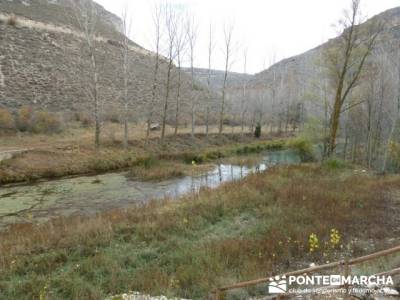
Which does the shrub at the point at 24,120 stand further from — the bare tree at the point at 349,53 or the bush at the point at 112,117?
the bare tree at the point at 349,53

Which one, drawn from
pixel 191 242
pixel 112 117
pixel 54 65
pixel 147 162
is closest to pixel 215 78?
pixel 54 65

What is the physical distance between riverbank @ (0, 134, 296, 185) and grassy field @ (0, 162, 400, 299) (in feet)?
29.4

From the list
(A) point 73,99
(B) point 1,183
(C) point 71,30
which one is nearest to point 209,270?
(B) point 1,183

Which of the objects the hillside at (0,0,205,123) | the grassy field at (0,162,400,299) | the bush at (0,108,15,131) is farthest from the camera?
the hillside at (0,0,205,123)

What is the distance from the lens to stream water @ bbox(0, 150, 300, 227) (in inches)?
467

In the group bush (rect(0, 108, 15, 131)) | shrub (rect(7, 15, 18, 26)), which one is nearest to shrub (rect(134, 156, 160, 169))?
bush (rect(0, 108, 15, 131))

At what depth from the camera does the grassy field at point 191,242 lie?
580cm

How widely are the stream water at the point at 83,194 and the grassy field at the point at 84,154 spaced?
1366 mm

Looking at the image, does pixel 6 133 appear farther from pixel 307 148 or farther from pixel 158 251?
pixel 307 148

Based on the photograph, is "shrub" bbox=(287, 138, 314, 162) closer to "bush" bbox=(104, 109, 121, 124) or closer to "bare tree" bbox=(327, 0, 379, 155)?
"bare tree" bbox=(327, 0, 379, 155)

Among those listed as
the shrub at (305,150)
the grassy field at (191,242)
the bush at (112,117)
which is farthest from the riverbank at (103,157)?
the grassy field at (191,242)

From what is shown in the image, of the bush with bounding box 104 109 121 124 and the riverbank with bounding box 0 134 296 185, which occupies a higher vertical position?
the bush with bounding box 104 109 121 124

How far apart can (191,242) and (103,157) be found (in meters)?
14.9

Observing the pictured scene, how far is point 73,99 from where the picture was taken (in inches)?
1352
